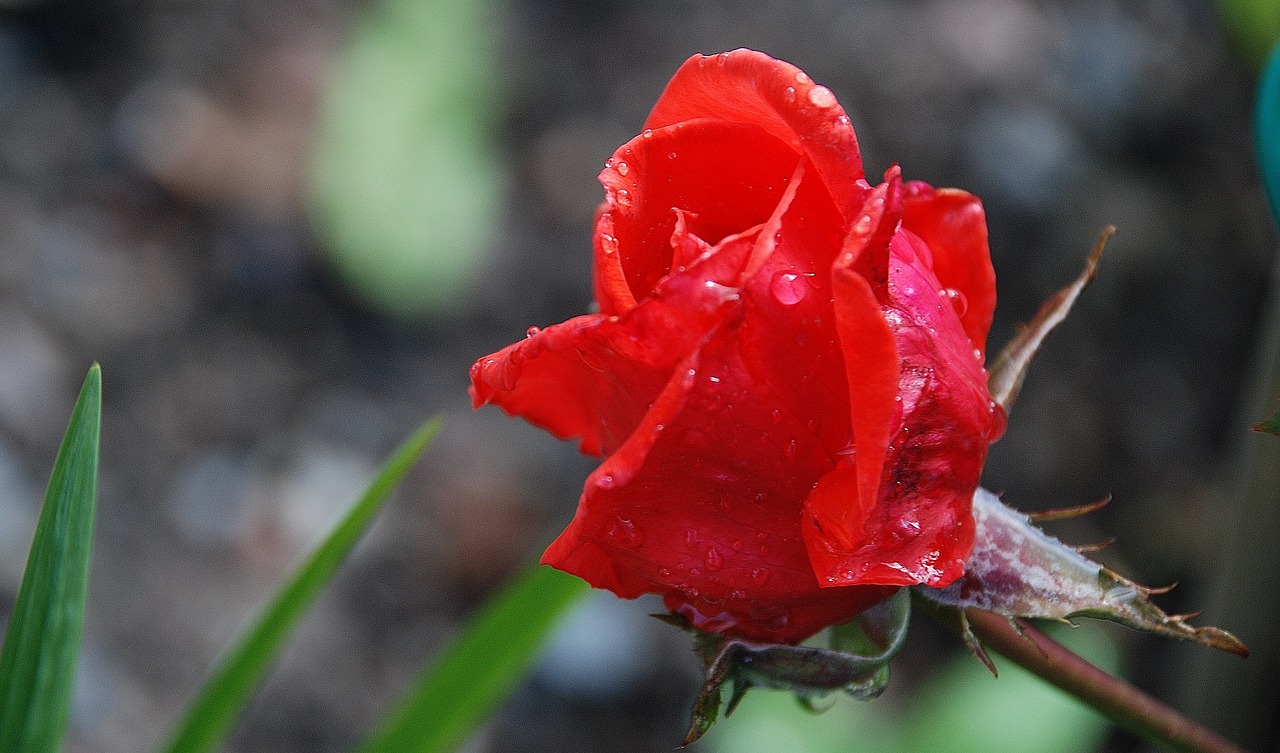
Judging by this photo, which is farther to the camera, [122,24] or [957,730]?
[122,24]

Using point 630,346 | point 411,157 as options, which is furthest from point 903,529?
point 411,157

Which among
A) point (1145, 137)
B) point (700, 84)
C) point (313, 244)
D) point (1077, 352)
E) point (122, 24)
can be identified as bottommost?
point (1077, 352)

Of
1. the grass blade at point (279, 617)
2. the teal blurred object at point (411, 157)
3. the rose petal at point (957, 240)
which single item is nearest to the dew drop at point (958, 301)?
the rose petal at point (957, 240)

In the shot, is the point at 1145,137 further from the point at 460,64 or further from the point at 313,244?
the point at 313,244

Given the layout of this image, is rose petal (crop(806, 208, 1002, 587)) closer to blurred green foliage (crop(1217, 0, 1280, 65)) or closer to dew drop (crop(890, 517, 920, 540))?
dew drop (crop(890, 517, 920, 540))

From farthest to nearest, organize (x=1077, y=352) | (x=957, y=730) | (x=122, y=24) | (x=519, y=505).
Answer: (x=122, y=24)
(x=1077, y=352)
(x=519, y=505)
(x=957, y=730)

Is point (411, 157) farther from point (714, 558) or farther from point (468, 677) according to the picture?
point (714, 558)

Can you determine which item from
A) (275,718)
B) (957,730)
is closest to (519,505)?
(275,718)

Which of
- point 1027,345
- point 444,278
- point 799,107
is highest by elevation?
point 799,107

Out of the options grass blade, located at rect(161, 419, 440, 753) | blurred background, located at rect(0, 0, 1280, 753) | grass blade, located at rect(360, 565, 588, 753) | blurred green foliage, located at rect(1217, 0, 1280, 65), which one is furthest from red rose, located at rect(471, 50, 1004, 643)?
blurred green foliage, located at rect(1217, 0, 1280, 65)
